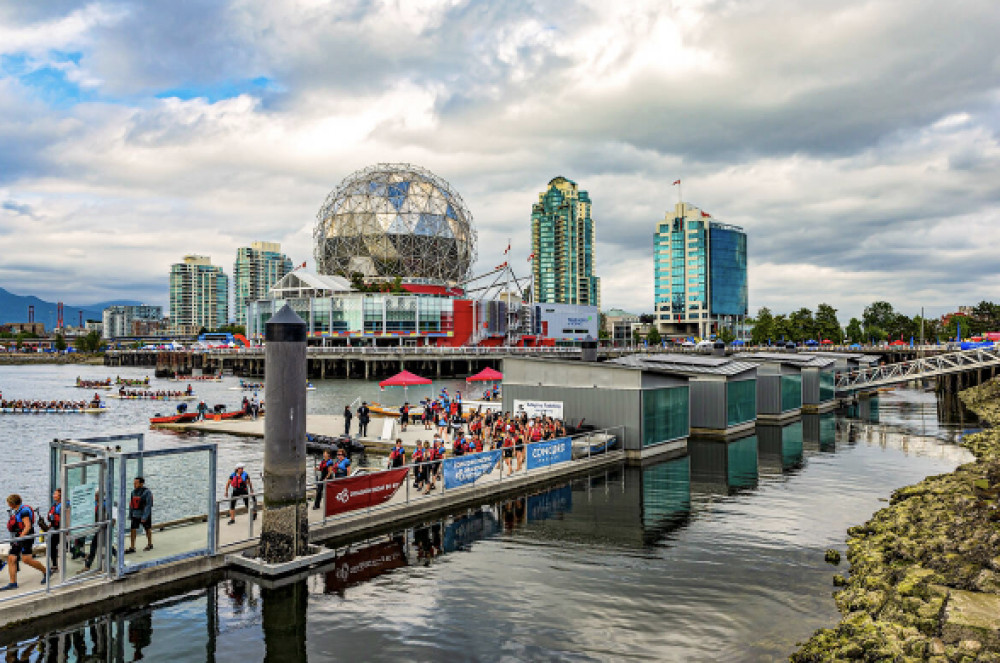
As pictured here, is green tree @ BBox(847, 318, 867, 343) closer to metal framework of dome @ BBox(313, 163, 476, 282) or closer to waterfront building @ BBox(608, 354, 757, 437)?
metal framework of dome @ BBox(313, 163, 476, 282)

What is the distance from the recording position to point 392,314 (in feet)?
438

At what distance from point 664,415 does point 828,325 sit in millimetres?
143974

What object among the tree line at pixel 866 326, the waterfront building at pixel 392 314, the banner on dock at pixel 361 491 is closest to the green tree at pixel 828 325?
the tree line at pixel 866 326

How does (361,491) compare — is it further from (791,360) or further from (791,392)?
(791,360)

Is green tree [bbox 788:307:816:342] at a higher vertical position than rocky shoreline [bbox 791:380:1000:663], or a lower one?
higher

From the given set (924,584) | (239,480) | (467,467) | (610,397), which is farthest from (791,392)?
(239,480)

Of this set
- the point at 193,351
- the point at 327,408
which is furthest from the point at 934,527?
the point at 193,351

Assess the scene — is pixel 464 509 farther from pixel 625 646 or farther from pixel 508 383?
pixel 508 383

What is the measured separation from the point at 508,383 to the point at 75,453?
75.0 feet

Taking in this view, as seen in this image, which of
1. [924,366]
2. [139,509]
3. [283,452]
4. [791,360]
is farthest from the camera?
[924,366]

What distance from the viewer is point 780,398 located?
160 ft

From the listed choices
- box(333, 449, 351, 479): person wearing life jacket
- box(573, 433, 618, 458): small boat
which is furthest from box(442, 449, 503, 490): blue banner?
box(573, 433, 618, 458): small boat

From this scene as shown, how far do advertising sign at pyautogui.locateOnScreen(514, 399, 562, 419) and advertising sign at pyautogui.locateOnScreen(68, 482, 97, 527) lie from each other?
2224cm

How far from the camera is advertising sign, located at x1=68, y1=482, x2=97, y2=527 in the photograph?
44.2ft
